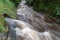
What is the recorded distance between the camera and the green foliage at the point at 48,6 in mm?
9751

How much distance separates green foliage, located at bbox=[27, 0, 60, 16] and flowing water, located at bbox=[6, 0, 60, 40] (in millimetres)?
368

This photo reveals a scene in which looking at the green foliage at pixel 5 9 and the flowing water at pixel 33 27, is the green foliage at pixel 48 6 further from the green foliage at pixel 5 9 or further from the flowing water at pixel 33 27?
the green foliage at pixel 5 9

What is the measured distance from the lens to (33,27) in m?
8.59

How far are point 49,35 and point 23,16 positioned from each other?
106 inches

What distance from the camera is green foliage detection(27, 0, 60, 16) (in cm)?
975

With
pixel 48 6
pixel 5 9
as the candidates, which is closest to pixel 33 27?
pixel 5 9

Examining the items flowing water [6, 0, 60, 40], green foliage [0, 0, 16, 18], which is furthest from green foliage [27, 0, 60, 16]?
A: green foliage [0, 0, 16, 18]

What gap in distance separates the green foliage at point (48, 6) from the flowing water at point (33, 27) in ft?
1.21

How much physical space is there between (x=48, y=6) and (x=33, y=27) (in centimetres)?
227

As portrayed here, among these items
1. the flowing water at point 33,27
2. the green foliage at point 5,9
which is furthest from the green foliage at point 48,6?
the green foliage at point 5,9

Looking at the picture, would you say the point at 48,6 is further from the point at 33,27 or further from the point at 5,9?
the point at 5,9

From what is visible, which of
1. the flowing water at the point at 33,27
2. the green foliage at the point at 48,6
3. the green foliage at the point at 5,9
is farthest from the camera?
the green foliage at the point at 48,6

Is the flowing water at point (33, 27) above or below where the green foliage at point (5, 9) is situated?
below

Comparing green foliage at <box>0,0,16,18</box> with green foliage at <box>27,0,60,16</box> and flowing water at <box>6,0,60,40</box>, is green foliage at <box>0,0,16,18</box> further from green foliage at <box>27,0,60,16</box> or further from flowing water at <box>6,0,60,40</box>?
green foliage at <box>27,0,60,16</box>
